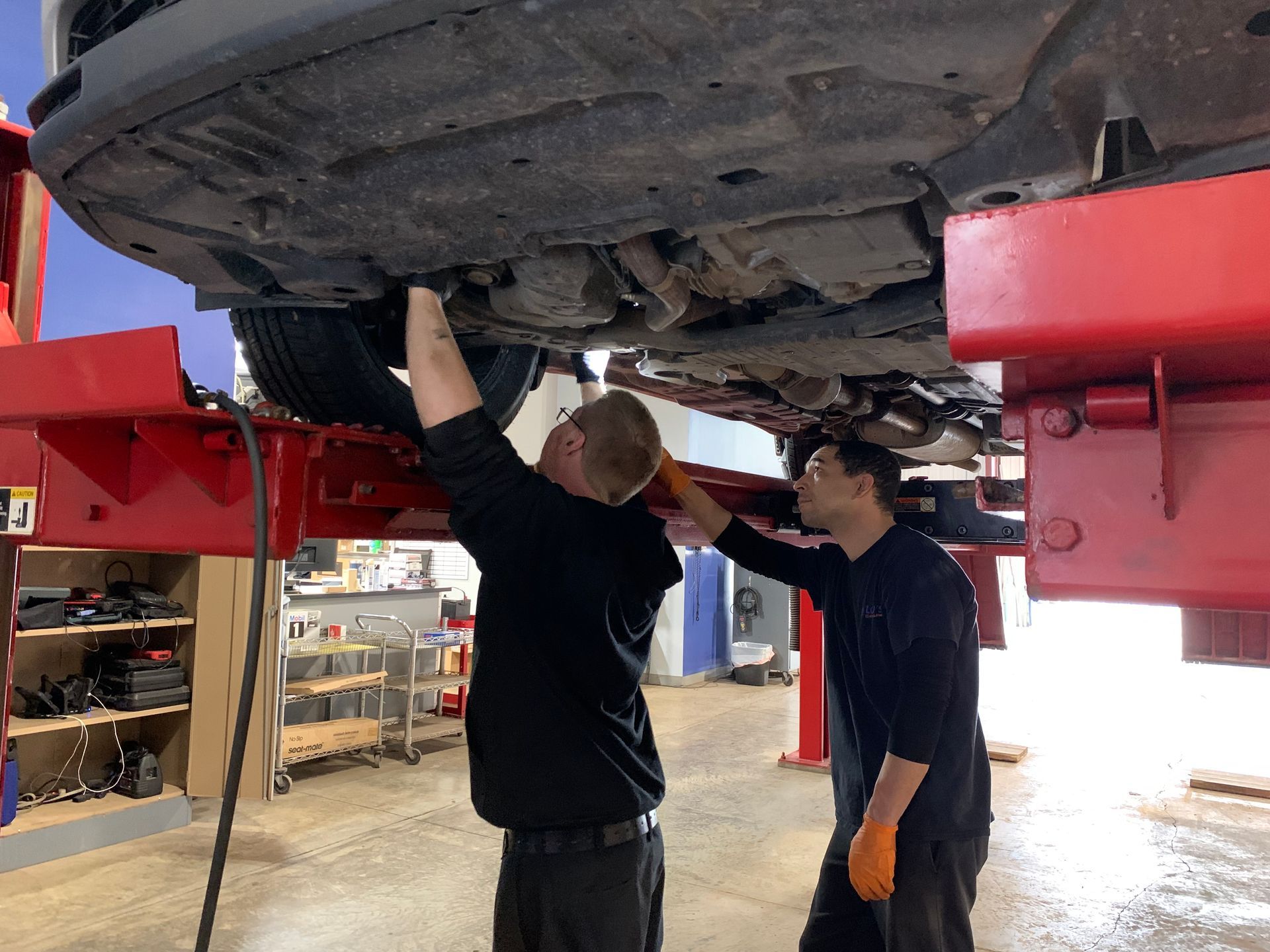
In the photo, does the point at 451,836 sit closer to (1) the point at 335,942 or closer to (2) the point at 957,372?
(1) the point at 335,942

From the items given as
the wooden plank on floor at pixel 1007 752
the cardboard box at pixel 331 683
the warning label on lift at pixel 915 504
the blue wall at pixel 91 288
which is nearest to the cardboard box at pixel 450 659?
the cardboard box at pixel 331 683

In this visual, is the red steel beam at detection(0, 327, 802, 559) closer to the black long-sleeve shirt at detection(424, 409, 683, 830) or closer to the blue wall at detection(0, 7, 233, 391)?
the black long-sleeve shirt at detection(424, 409, 683, 830)

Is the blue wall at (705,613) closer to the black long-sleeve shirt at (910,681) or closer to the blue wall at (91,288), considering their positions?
the blue wall at (91,288)

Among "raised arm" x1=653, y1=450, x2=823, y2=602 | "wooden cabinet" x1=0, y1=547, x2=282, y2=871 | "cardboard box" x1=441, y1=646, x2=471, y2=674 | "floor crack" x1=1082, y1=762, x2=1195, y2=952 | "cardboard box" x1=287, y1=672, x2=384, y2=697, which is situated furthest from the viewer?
"cardboard box" x1=441, y1=646, x2=471, y2=674

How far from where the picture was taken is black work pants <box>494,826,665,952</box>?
151 cm

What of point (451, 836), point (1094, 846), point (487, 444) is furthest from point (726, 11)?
point (1094, 846)

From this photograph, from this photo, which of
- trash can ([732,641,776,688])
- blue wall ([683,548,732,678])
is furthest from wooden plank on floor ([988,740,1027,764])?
blue wall ([683,548,732,678])

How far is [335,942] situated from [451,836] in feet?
3.46

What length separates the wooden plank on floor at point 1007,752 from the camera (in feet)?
17.0

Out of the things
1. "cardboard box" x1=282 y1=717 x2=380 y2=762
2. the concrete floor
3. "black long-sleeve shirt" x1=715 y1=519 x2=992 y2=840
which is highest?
"black long-sleeve shirt" x1=715 y1=519 x2=992 y2=840

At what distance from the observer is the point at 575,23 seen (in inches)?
36.9

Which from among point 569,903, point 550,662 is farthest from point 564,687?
point 569,903

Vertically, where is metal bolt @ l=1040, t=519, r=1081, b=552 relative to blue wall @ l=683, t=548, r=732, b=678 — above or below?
above

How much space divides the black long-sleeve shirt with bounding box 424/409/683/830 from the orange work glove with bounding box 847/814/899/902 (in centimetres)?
54
